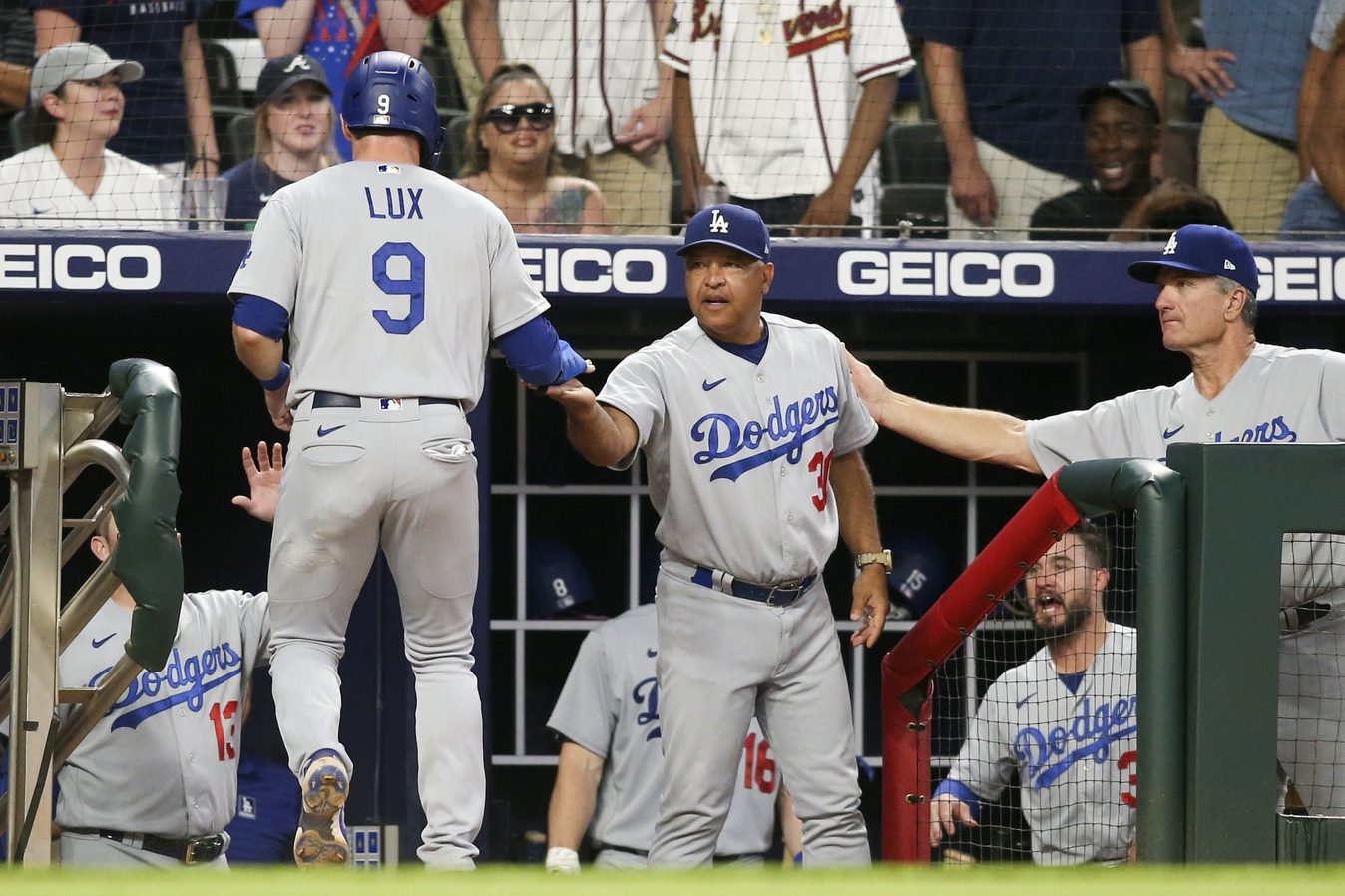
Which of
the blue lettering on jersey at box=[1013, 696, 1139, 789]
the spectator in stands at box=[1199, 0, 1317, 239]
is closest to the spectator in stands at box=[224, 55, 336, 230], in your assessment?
the blue lettering on jersey at box=[1013, 696, 1139, 789]

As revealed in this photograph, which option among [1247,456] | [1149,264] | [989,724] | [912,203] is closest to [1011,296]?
[912,203]

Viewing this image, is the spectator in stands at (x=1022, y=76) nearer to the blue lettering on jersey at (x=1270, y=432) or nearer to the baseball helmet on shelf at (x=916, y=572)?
the baseball helmet on shelf at (x=916, y=572)

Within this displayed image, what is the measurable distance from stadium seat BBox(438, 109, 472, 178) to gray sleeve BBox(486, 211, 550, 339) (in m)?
2.32

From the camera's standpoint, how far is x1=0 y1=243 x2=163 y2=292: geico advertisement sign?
5.28m

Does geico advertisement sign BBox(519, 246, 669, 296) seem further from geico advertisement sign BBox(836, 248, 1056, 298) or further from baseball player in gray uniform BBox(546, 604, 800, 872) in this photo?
baseball player in gray uniform BBox(546, 604, 800, 872)

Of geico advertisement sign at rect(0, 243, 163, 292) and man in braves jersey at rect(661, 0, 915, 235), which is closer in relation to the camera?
geico advertisement sign at rect(0, 243, 163, 292)

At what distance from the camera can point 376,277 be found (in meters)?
3.62

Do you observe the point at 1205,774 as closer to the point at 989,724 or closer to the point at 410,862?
the point at 989,724

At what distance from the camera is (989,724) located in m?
4.74

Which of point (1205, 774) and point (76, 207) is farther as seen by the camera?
point (76, 207)

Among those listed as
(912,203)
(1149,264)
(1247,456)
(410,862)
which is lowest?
(410,862)

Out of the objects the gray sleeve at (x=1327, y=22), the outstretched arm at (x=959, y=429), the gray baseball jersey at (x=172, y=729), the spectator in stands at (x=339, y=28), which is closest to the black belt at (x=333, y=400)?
the outstretched arm at (x=959, y=429)

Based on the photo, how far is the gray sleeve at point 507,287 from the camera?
12.3 feet

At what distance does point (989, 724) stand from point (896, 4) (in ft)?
8.55
